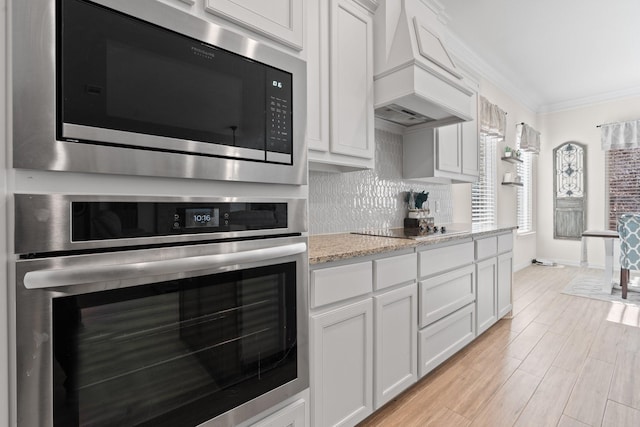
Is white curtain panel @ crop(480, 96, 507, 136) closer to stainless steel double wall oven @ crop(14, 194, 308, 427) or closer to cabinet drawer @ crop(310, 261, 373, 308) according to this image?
cabinet drawer @ crop(310, 261, 373, 308)

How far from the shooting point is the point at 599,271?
522 centimetres

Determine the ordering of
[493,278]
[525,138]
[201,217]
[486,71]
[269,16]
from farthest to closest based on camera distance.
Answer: [525,138] → [486,71] → [493,278] → [269,16] → [201,217]

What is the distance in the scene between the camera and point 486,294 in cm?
267

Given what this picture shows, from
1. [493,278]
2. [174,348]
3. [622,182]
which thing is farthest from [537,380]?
[622,182]

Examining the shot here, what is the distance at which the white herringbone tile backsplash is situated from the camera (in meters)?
2.21

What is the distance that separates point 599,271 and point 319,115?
598 cm

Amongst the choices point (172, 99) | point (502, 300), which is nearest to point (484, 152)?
point (502, 300)

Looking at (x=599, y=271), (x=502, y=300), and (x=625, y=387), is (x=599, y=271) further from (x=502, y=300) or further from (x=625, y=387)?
(x=625, y=387)

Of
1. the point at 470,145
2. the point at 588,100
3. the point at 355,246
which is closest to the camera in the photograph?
the point at 355,246

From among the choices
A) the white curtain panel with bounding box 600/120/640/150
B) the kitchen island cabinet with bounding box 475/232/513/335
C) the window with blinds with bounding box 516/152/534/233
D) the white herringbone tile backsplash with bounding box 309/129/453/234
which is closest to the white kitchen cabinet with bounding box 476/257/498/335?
the kitchen island cabinet with bounding box 475/232/513/335

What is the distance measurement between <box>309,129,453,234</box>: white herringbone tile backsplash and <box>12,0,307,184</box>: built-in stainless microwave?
1080 millimetres

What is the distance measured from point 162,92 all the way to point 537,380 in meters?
2.63

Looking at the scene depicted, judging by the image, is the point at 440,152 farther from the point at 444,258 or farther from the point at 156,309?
the point at 156,309

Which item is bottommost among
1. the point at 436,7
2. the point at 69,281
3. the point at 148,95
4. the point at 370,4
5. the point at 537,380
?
the point at 537,380
